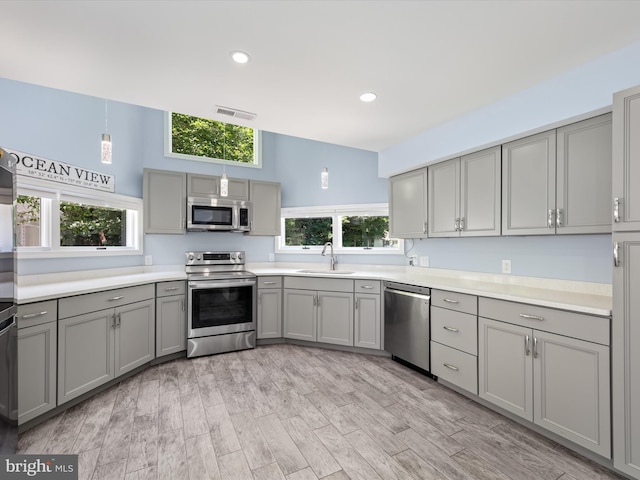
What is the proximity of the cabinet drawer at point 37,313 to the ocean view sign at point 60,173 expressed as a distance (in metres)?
1.14

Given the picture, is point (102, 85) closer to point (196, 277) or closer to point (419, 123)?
point (196, 277)

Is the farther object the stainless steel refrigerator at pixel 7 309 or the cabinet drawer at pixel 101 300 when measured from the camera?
the cabinet drawer at pixel 101 300

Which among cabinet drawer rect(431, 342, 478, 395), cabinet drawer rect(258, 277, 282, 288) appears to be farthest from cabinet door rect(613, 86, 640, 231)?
cabinet drawer rect(258, 277, 282, 288)

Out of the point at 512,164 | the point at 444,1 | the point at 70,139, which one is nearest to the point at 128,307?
the point at 70,139

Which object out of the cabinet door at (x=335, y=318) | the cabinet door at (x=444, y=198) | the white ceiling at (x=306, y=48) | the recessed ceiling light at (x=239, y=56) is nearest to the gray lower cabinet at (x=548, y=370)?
the cabinet door at (x=444, y=198)

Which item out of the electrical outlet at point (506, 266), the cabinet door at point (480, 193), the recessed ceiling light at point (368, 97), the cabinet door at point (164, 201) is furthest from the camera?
the cabinet door at point (164, 201)

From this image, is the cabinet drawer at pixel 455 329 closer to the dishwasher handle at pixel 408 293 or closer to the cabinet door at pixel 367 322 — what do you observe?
the dishwasher handle at pixel 408 293

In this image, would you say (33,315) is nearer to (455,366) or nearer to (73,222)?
(73,222)

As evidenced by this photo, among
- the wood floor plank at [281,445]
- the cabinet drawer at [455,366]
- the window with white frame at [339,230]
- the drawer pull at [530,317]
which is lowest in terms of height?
the wood floor plank at [281,445]

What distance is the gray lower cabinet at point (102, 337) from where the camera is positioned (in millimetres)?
2238

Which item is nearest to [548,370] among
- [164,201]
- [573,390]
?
[573,390]

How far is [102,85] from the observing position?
2.22m

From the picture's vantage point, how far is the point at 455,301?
2.60 metres

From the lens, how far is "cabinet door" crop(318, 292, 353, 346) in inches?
139
